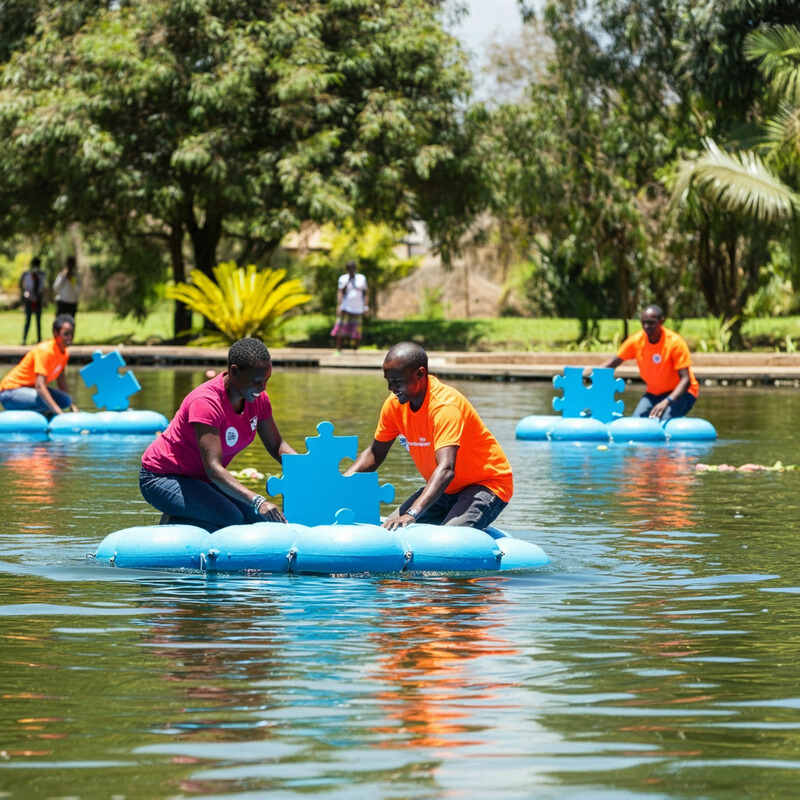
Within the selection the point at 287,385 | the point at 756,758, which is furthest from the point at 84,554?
the point at 287,385

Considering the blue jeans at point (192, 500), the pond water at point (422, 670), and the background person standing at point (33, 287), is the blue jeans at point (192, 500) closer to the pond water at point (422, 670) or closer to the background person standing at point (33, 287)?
the pond water at point (422, 670)

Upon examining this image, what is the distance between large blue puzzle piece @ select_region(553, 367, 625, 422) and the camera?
61.4 ft

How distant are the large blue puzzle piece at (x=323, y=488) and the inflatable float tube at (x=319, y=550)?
0.20 m

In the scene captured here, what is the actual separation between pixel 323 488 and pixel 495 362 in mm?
23145

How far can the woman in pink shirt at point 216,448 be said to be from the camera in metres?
9.80

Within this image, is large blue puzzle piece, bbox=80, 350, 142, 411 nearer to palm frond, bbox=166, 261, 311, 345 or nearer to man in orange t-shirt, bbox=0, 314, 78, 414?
man in orange t-shirt, bbox=0, 314, 78, 414

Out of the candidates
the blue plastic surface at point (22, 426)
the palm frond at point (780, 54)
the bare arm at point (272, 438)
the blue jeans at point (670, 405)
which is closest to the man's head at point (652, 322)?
the blue jeans at point (670, 405)

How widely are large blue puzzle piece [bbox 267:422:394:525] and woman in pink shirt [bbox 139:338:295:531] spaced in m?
0.12

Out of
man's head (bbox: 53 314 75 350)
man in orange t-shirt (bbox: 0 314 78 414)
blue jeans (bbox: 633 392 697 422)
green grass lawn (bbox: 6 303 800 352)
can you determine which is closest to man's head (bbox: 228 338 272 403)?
man's head (bbox: 53 314 75 350)

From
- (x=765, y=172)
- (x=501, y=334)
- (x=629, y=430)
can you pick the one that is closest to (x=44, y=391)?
(x=629, y=430)

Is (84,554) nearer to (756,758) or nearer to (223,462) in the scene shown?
(223,462)

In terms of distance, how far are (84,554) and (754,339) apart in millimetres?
28068

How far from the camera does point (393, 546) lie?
382 inches

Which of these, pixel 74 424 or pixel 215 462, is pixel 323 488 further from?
pixel 74 424
